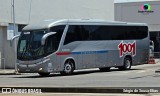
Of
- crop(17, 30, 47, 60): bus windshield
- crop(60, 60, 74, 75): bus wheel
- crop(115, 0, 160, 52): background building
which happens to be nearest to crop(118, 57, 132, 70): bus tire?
crop(60, 60, 74, 75): bus wheel

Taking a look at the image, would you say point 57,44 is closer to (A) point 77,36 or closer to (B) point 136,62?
(A) point 77,36

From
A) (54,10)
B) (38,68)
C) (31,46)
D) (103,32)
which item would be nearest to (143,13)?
(54,10)

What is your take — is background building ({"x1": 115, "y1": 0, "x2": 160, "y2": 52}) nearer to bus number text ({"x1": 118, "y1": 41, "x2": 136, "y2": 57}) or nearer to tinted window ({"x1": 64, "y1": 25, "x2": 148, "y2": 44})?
tinted window ({"x1": 64, "y1": 25, "x2": 148, "y2": 44})

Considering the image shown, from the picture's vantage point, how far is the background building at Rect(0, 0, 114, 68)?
40.8m

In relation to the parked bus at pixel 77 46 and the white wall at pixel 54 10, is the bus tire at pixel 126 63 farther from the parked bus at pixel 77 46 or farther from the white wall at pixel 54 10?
the white wall at pixel 54 10

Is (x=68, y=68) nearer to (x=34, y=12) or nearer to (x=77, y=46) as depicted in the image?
(x=77, y=46)

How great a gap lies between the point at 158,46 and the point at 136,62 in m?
30.7

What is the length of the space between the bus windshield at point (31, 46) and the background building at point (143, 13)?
37.0 m

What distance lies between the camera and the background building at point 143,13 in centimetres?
6425

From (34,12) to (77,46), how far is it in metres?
15.1

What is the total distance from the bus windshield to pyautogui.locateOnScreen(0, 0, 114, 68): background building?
36.8 feet

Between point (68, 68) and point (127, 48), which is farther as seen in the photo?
point (127, 48)

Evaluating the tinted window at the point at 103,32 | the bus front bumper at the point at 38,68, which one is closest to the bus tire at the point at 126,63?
the tinted window at the point at 103,32

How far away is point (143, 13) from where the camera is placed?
6462 centimetres
